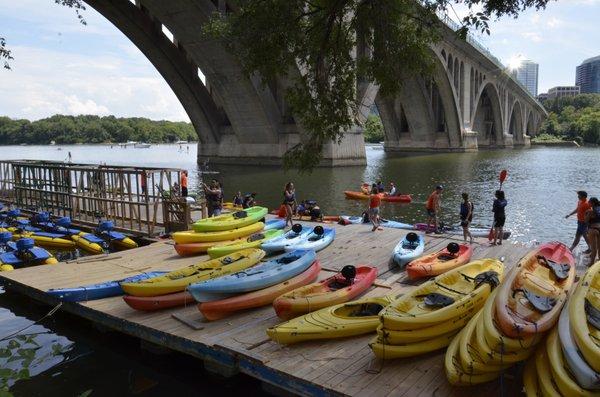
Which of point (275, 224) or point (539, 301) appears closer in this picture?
point (539, 301)

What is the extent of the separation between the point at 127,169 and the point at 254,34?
31.3ft

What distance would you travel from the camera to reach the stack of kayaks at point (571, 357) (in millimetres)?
5465

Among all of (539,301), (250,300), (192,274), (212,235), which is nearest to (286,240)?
(212,235)

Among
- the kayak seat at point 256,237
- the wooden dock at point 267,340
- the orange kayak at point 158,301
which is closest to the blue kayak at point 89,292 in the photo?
the wooden dock at point 267,340

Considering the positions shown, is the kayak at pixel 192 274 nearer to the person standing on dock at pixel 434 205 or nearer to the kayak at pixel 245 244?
the kayak at pixel 245 244

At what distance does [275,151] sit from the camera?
47.3 metres

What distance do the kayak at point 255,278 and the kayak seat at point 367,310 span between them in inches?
84.1

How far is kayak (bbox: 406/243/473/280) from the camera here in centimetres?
1064

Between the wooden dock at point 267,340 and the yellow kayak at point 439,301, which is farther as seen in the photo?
the yellow kayak at point 439,301

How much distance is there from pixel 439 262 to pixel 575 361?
18.6 feet

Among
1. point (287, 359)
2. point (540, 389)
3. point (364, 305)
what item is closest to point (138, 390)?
point (287, 359)

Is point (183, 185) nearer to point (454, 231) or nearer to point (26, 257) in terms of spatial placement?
point (26, 257)

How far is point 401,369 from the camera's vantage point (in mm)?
6980

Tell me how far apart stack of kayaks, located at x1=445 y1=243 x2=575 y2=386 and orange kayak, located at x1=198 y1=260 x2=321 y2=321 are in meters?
3.80
